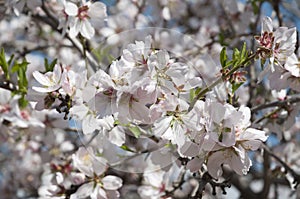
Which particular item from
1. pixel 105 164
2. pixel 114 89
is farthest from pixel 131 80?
pixel 105 164

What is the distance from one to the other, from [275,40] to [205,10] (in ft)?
9.41

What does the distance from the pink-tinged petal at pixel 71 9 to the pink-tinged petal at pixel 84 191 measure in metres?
0.64

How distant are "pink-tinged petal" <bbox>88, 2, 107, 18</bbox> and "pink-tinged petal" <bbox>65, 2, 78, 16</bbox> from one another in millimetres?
62

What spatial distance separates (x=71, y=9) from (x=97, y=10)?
0.11 m

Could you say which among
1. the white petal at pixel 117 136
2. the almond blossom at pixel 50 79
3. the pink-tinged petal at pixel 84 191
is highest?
the almond blossom at pixel 50 79

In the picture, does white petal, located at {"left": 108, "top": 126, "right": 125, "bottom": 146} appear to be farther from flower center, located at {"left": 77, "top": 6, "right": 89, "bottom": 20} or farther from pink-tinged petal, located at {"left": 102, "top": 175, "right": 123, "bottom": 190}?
flower center, located at {"left": 77, "top": 6, "right": 89, "bottom": 20}

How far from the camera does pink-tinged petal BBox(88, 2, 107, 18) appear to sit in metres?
2.02

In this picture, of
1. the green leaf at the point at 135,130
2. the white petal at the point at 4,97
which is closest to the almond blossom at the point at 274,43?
the green leaf at the point at 135,130

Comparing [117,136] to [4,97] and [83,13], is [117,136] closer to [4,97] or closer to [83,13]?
[83,13]

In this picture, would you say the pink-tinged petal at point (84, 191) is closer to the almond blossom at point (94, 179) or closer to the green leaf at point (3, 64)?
the almond blossom at point (94, 179)

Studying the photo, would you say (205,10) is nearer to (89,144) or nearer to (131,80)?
(89,144)

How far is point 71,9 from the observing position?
6.45ft

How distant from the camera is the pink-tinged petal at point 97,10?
202cm

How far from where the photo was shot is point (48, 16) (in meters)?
2.57
